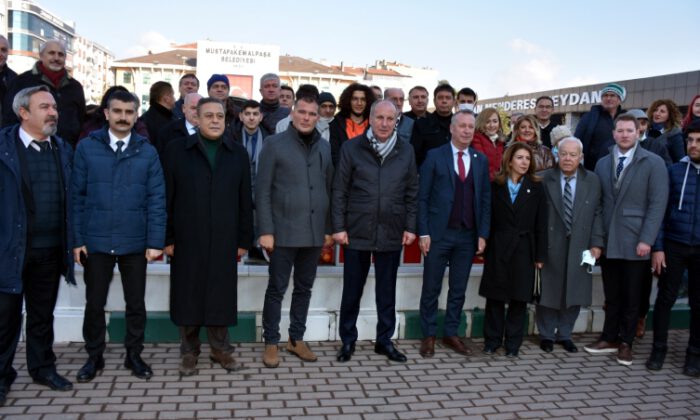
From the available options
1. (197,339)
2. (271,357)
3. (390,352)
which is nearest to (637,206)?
(390,352)

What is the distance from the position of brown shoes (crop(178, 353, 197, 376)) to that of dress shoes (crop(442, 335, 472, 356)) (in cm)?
222

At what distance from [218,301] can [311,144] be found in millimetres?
1432

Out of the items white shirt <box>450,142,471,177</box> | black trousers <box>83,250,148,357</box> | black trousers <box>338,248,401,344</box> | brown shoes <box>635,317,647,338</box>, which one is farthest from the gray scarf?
brown shoes <box>635,317,647,338</box>

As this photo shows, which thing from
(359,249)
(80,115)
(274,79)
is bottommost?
(359,249)

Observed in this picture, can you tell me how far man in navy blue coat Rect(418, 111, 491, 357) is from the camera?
517 cm

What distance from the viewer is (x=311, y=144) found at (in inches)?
193

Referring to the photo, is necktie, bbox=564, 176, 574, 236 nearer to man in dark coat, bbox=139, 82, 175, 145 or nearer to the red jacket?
the red jacket

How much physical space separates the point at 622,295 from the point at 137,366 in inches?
164

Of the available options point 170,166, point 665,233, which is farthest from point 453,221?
point 170,166

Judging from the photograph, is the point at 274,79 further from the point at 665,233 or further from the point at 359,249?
the point at 665,233

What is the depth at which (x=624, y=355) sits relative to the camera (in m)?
5.31

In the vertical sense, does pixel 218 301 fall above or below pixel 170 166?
below

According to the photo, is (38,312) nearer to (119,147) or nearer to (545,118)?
(119,147)

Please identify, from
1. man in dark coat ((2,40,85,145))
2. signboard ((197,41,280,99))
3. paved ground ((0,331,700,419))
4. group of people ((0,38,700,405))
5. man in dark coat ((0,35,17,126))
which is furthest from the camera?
signboard ((197,41,280,99))
